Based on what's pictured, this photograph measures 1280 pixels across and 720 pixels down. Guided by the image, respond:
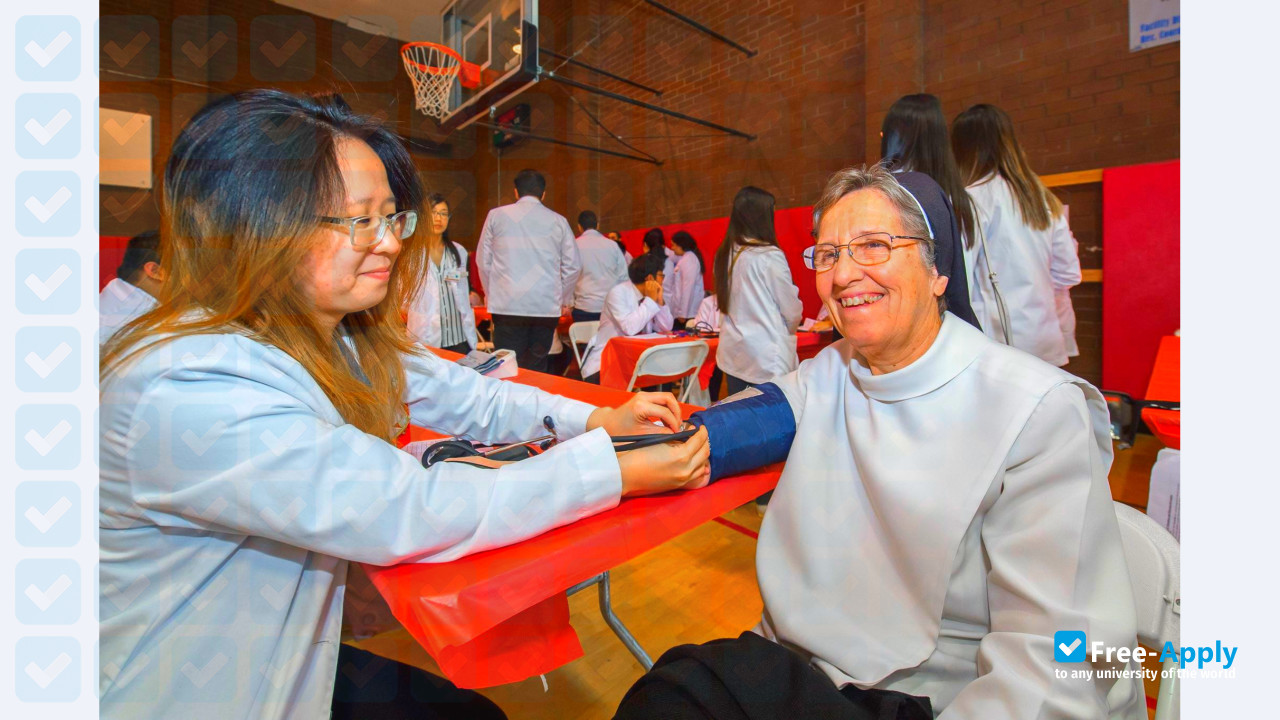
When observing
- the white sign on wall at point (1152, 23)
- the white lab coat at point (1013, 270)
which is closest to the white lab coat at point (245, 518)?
the white lab coat at point (1013, 270)

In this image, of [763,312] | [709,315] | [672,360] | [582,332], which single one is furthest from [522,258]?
A: [763,312]

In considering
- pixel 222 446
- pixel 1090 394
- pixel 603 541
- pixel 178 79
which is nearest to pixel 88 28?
pixel 222 446

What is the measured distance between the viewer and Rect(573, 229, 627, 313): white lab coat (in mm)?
4711

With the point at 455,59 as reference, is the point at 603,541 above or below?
below

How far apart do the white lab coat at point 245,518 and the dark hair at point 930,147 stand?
163 centimetres

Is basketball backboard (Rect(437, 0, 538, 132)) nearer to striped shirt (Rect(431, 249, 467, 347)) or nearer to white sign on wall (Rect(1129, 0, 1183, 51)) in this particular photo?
striped shirt (Rect(431, 249, 467, 347))

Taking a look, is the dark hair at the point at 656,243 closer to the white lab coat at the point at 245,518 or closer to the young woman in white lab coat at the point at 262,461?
the young woman in white lab coat at the point at 262,461

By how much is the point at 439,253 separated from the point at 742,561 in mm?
2048

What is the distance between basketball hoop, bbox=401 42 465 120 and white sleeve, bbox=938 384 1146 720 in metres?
5.48

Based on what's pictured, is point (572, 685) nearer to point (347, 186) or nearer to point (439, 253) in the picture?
point (347, 186)

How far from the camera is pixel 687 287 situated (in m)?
5.22

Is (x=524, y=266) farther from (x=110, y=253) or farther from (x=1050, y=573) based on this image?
(x=110, y=253)

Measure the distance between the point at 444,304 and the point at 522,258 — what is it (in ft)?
2.84

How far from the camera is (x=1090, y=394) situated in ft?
2.48
